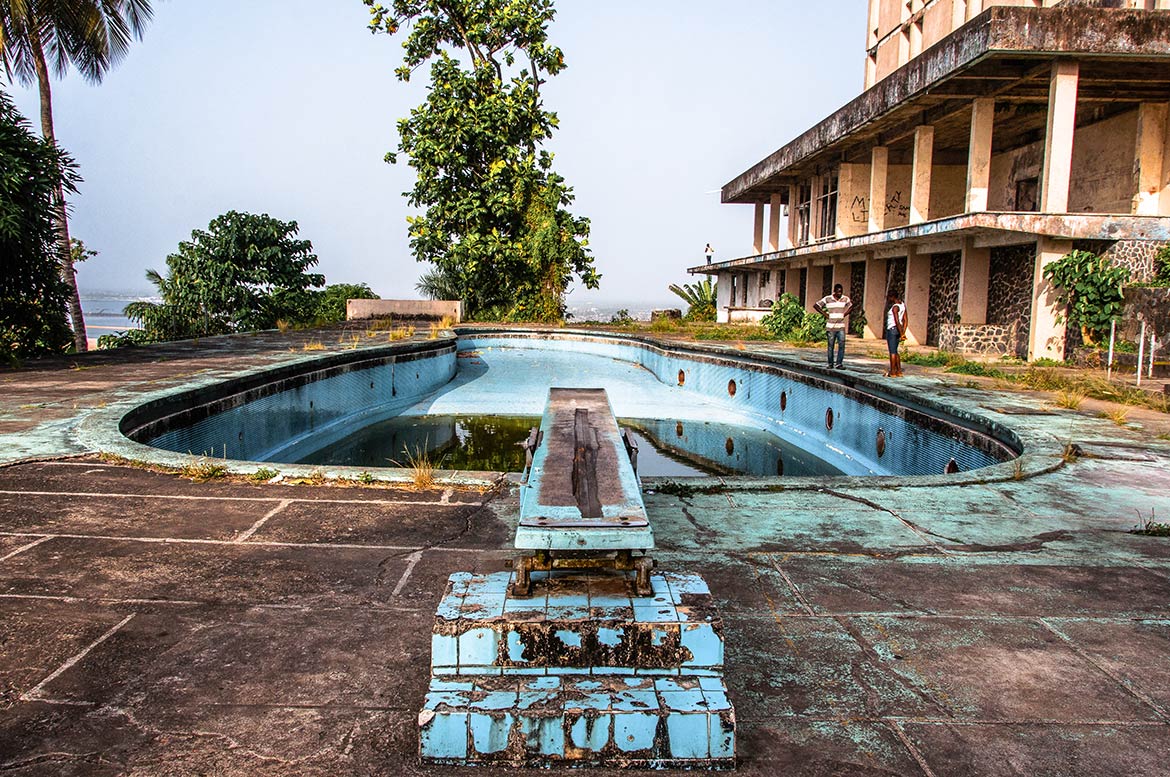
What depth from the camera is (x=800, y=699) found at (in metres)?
2.93

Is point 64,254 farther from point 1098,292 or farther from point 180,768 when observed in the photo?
point 1098,292

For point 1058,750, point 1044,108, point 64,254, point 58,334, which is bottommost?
point 1058,750

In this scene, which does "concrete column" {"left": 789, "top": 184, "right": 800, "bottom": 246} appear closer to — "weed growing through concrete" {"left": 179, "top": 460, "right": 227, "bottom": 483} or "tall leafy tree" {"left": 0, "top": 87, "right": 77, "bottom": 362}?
"tall leafy tree" {"left": 0, "top": 87, "right": 77, "bottom": 362}

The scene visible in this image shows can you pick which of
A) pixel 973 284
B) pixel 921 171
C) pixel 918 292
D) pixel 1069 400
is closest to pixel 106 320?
pixel 918 292

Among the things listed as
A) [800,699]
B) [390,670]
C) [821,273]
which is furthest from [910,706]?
[821,273]

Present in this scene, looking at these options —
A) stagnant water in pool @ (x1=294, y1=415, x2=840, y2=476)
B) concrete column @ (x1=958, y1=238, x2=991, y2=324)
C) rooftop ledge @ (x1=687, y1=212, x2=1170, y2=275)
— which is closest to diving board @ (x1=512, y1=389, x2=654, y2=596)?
stagnant water in pool @ (x1=294, y1=415, x2=840, y2=476)

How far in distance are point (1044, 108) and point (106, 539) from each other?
20.0m

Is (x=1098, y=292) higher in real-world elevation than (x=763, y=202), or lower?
lower

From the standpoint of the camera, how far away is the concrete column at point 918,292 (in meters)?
20.3

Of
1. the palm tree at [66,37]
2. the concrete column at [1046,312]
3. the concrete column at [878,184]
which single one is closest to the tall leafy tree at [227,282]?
the palm tree at [66,37]

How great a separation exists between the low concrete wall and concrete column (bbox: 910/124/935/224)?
51.5 feet

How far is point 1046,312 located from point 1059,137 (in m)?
3.16

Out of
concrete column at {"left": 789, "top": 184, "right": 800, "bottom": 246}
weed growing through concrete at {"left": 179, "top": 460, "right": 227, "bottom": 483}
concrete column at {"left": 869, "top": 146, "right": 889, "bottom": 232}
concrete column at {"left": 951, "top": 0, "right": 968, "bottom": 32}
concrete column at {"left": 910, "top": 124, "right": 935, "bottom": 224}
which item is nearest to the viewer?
weed growing through concrete at {"left": 179, "top": 460, "right": 227, "bottom": 483}

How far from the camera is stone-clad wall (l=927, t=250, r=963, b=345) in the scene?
1920 cm
